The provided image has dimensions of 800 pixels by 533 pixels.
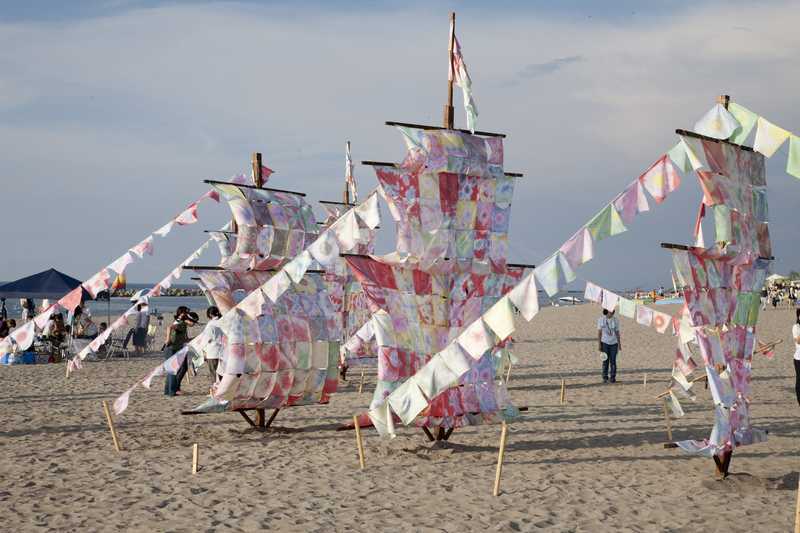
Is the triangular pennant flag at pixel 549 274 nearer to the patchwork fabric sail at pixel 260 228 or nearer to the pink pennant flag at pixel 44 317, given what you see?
the pink pennant flag at pixel 44 317

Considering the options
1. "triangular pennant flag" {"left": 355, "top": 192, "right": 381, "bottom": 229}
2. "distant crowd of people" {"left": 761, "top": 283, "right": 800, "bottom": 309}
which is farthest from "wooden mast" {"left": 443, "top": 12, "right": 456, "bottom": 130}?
"distant crowd of people" {"left": 761, "top": 283, "right": 800, "bottom": 309}

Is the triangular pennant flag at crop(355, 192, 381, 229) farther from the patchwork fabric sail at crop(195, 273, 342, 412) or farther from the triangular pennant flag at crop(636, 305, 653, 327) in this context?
the triangular pennant flag at crop(636, 305, 653, 327)

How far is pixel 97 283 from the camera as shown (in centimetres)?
1222

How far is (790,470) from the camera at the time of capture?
10070 millimetres

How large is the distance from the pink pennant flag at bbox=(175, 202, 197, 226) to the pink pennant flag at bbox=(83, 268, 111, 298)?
6.49ft

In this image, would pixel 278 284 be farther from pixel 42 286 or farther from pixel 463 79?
pixel 42 286

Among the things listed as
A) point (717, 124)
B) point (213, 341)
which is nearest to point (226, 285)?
point (213, 341)

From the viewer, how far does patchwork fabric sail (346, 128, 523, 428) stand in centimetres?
1107

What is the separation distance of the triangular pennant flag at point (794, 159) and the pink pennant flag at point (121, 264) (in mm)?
9322

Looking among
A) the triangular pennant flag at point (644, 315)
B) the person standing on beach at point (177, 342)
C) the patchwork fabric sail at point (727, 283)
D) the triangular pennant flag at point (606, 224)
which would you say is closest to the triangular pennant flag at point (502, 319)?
the triangular pennant flag at point (606, 224)

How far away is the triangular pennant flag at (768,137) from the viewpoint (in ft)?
26.6

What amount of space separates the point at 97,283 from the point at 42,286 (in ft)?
52.2

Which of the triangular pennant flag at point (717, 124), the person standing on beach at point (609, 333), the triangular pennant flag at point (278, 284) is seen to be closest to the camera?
the triangular pennant flag at point (717, 124)

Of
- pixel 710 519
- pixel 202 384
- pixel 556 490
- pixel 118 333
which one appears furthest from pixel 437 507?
pixel 118 333
